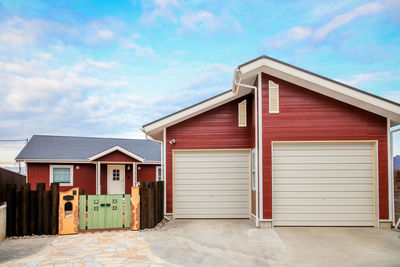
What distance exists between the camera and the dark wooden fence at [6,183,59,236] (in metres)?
8.25

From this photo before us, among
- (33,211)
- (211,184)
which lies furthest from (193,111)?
(33,211)

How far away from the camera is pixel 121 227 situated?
355 inches

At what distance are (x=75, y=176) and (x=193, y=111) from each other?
9.75 metres

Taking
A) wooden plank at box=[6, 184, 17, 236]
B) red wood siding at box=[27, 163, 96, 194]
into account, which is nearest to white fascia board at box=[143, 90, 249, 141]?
wooden plank at box=[6, 184, 17, 236]

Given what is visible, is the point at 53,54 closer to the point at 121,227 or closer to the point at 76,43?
the point at 76,43

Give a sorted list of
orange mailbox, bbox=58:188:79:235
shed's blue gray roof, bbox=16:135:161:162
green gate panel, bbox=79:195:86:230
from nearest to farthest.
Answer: orange mailbox, bbox=58:188:79:235, green gate panel, bbox=79:195:86:230, shed's blue gray roof, bbox=16:135:161:162

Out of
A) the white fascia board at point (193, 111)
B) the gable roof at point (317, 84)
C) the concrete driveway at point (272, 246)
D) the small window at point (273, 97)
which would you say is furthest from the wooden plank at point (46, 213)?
the small window at point (273, 97)

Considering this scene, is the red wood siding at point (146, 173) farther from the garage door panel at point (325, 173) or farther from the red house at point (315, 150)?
the garage door panel at point (325, 173)

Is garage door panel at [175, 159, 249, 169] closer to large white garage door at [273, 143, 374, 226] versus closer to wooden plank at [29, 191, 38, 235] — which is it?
large white garage door at [273, 143, 374, 226]

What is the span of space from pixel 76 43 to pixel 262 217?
1061 cm

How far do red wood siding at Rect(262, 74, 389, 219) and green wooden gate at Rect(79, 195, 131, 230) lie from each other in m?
4.13

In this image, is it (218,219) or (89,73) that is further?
(89,73)

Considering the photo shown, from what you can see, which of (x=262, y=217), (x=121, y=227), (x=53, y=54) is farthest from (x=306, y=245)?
(x=53, y=54)

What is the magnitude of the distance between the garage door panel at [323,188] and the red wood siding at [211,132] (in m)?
2.18
